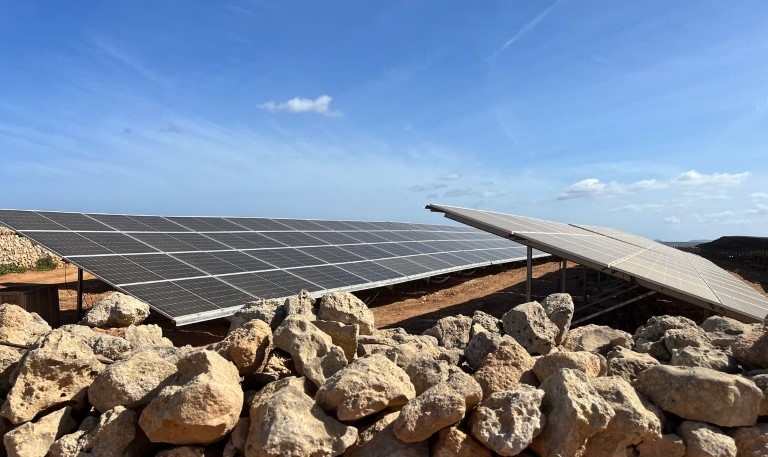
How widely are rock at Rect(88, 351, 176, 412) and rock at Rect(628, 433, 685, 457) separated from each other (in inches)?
156

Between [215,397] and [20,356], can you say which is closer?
[215,397]

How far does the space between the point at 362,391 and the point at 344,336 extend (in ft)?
4.63

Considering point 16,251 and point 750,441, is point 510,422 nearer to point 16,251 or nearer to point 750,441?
point 750,441

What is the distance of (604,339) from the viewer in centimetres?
676

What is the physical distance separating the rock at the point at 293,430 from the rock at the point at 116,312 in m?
7.16

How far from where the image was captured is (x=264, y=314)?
6.30m

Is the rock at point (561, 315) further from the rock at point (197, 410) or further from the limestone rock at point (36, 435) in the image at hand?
the limestone rock at point (36, 435)

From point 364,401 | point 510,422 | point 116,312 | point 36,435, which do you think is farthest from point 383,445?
point 116,312

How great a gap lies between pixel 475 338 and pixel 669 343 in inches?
91.9

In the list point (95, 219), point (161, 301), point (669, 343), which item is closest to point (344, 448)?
point (669, 343)

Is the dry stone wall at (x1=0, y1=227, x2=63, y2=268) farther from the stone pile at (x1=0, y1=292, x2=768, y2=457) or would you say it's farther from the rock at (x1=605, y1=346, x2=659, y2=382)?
the rock at (x1=605, y1=346, x2=659, y2=382)

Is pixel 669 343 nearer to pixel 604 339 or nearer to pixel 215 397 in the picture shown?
pixel 604 339

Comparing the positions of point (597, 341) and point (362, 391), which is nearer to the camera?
point (362, 391)

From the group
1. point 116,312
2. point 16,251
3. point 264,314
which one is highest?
Result: point 264,314
